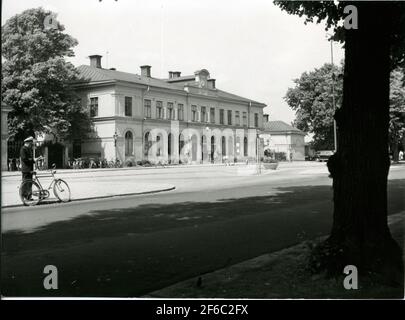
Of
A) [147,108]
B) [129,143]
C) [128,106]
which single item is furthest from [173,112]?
[129,143]

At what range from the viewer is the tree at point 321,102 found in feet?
32.7

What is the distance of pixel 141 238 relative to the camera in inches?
328

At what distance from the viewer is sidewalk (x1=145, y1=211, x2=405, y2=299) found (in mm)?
4938

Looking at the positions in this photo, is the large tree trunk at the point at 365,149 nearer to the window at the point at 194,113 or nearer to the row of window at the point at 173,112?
the row of window at the point at 173,112

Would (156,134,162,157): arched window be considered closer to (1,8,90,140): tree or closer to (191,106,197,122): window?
(191,106,197,122): window

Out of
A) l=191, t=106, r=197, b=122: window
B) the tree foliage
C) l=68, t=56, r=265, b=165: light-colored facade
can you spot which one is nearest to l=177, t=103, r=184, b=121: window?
l=68, t=56, r=265, b=165: light-colored facade

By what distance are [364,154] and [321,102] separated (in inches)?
584

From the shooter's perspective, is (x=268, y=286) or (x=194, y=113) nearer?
(x=268, y=286)

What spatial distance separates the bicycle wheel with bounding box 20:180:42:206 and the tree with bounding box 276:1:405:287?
10237mm

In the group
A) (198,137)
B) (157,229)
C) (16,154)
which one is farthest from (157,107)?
(157,229)

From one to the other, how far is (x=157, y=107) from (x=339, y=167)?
155 ft

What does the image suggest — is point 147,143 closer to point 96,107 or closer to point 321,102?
point 96,107
